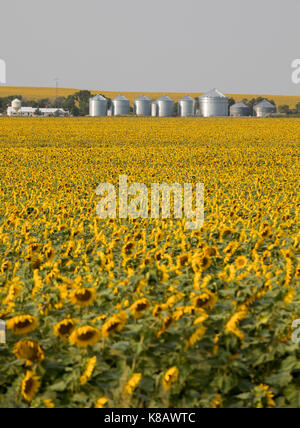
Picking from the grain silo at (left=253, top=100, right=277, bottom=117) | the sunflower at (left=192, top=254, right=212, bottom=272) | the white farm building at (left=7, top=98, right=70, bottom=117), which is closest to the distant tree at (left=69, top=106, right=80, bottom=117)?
the white farm building at (left=7, top=98, right=70, bottom=117)

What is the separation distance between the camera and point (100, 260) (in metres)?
5.23

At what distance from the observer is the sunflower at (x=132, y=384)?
121 inches

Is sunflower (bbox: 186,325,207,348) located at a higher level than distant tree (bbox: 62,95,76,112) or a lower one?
lower

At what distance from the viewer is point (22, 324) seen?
3.55 metres

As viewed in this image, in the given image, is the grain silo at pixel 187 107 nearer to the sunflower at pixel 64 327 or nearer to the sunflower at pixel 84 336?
the sunflower at pixel 64 327

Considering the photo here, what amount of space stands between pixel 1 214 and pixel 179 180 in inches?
250

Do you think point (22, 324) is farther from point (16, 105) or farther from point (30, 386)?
point (16, 105)

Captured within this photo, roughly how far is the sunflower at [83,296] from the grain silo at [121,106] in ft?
310

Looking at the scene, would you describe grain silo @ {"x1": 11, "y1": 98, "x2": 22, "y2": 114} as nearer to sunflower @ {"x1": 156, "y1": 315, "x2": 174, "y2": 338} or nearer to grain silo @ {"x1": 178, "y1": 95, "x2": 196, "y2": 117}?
grain silo @ {"x1": 178, "y1": 95, "x2": 196, "y2": 117}

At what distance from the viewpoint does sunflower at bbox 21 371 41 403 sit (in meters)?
3.19

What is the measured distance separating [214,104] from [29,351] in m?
89.9

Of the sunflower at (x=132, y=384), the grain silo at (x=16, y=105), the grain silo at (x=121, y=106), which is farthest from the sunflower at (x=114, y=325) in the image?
the grain silo at (x=16, y=105)

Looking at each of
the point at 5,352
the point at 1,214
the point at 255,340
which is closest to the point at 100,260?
the point at 5,352

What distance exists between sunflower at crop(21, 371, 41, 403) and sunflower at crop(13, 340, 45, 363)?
0.42ft
